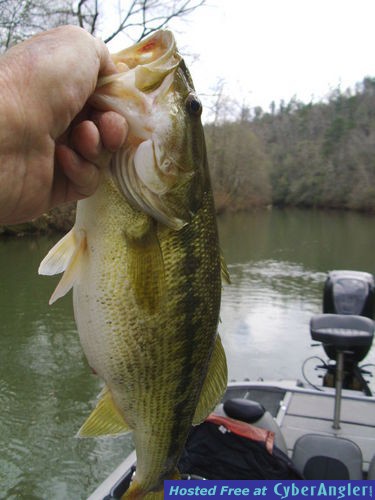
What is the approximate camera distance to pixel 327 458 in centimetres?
399

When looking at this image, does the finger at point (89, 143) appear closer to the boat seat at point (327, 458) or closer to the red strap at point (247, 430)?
the red strap at point (247, 430)

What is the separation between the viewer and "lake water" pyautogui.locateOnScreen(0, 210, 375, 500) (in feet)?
18.7

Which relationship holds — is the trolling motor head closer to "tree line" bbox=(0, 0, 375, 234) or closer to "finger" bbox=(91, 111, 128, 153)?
"finger" bbox=(91, 111, 128, 153)

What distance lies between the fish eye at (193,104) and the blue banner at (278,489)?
2368 millimetres

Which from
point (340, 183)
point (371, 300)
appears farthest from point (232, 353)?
point (340, 183)

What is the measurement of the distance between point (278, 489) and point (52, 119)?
3001 millimetres

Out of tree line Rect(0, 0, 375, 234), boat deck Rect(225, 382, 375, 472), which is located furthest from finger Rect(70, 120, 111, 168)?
tree line Rect(0, 0, 375, 234)

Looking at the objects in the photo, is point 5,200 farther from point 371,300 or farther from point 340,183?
point 340,183

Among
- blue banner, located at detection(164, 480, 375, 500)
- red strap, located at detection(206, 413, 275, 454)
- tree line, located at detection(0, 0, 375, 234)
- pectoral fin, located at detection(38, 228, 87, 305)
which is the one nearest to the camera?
pectoral fin, located at detection(38, 228, 87, 305)

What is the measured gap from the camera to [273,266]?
19703 millimetres

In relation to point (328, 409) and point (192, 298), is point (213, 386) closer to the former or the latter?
point (192, 298)

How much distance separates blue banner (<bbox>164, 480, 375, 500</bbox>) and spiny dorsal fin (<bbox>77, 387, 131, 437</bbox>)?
155 centimetres

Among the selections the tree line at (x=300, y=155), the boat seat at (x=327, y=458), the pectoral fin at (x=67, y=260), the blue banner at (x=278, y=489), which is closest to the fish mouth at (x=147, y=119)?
the pectoral fin at (x=67, y=260)

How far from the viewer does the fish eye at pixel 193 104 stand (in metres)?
1.50
